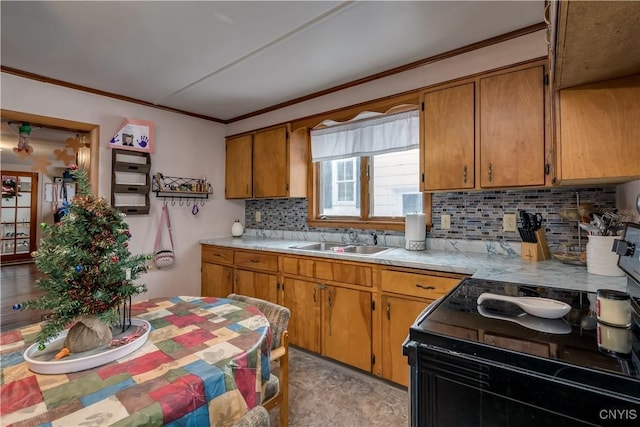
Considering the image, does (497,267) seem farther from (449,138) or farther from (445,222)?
(449,138)

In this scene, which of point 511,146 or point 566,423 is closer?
point 566,423

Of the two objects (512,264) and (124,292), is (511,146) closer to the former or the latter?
(512,264)

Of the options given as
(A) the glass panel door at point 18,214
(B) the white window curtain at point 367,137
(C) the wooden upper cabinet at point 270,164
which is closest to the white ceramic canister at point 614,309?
(B) the white window curtain at point 367,137

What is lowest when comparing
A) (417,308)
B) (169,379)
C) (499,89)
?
(417,308)

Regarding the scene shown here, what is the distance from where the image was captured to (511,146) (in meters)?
1.87

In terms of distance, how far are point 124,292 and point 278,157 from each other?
2297 mm

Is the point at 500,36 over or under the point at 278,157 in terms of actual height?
over

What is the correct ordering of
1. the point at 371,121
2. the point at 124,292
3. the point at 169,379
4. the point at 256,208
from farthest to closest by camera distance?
the point at 256,208 → the point at 371,121 → the point at 124,292 → the point at 169,379

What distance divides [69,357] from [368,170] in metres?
2.47

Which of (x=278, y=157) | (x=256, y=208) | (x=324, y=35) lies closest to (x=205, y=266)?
(x=256, y=208)

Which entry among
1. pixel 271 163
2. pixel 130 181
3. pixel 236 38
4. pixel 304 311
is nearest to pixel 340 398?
pixel 304 311

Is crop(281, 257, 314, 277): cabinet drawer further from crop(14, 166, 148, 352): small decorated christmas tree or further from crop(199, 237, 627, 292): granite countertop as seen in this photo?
crop(14, 166, 148, 352): small decorated christmas tree

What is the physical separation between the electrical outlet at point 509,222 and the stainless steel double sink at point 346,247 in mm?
883

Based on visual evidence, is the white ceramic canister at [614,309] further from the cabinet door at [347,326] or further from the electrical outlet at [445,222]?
the electrical outlet at [445,222]
